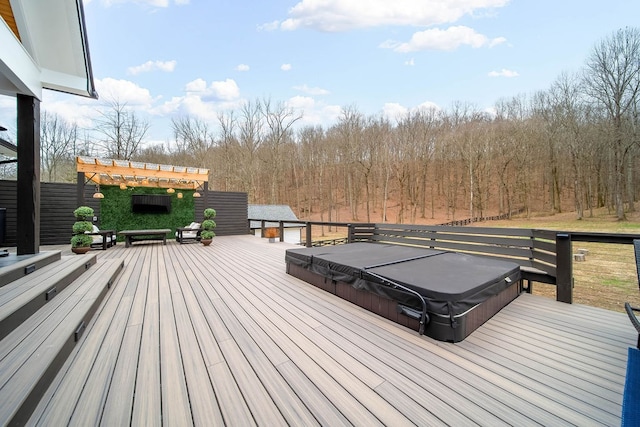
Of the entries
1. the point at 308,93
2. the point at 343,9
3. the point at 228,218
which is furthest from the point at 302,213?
the point at 343,9

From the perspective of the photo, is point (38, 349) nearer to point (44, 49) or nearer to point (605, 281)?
point (44, 49)

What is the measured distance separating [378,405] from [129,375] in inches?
57.0

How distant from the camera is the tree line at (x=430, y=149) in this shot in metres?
13.7

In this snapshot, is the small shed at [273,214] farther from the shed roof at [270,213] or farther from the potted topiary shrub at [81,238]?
the potted topiary shrub at [81,238]

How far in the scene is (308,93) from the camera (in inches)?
787

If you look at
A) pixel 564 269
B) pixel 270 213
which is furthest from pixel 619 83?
pixel 270 213

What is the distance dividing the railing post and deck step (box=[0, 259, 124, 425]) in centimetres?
414

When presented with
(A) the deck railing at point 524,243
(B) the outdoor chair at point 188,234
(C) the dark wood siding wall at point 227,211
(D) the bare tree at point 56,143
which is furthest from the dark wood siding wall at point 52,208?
(D) the bare tree at point 56,143

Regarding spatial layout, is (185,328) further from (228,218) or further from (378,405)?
(228,218)

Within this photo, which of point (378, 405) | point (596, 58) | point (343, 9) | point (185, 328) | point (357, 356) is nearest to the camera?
point (378, 405)

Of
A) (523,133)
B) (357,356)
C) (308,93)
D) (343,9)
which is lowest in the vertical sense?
(357,356)

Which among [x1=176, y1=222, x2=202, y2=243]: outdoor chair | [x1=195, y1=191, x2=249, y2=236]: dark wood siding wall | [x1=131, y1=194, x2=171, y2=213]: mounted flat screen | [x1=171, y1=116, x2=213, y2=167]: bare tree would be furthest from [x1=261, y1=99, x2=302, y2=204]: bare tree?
[x1=176, y1=222, x2=202, y2=243]: outdoor chair

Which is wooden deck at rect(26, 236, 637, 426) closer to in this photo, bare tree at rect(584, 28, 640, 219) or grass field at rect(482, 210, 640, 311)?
grass field at rect(482, 210, 640, 311)

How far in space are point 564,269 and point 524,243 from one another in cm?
63
